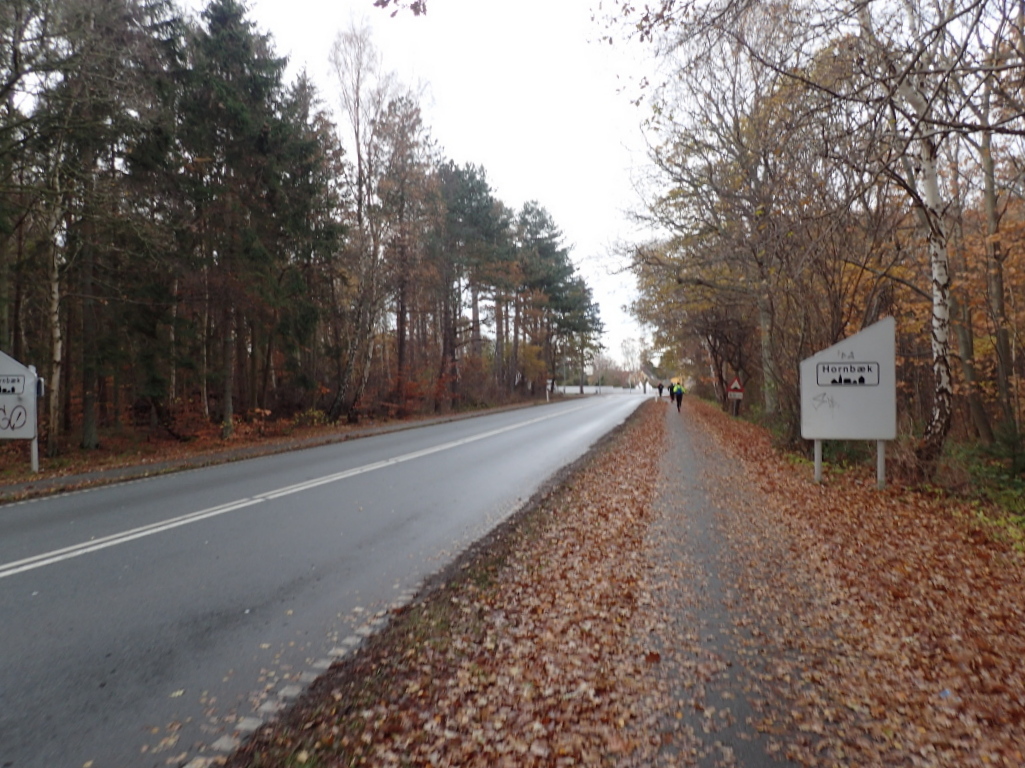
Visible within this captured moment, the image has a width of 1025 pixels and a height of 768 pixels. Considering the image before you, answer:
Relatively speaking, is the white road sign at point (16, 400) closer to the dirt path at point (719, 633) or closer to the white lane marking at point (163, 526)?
the white lane marking at point (163, 526)

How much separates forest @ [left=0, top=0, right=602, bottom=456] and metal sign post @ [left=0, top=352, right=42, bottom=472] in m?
3.05

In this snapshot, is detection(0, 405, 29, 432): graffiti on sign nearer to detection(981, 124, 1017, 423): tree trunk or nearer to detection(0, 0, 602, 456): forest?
detection(0, 0, 602, 456): forest

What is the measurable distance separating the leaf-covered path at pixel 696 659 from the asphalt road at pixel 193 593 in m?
0.49

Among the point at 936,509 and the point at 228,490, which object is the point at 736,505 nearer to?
the point at 936,509

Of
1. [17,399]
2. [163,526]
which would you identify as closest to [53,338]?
[17,399]

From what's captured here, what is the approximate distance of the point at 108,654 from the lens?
419cm

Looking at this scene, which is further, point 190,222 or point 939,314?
point 190,222

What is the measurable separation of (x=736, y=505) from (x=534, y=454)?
7057 millimetres

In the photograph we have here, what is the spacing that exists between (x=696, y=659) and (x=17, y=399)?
46.4 ft

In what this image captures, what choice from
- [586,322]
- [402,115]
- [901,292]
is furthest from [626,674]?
[586,322]

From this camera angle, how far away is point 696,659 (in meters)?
4.04

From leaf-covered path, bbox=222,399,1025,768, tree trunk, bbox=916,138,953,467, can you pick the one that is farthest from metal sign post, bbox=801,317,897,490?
leaf-covered path, bbox=222,399,1025,768

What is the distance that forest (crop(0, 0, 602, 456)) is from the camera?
13.2 metres

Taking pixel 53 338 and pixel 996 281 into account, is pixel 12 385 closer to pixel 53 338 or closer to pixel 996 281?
pixel 53 338
